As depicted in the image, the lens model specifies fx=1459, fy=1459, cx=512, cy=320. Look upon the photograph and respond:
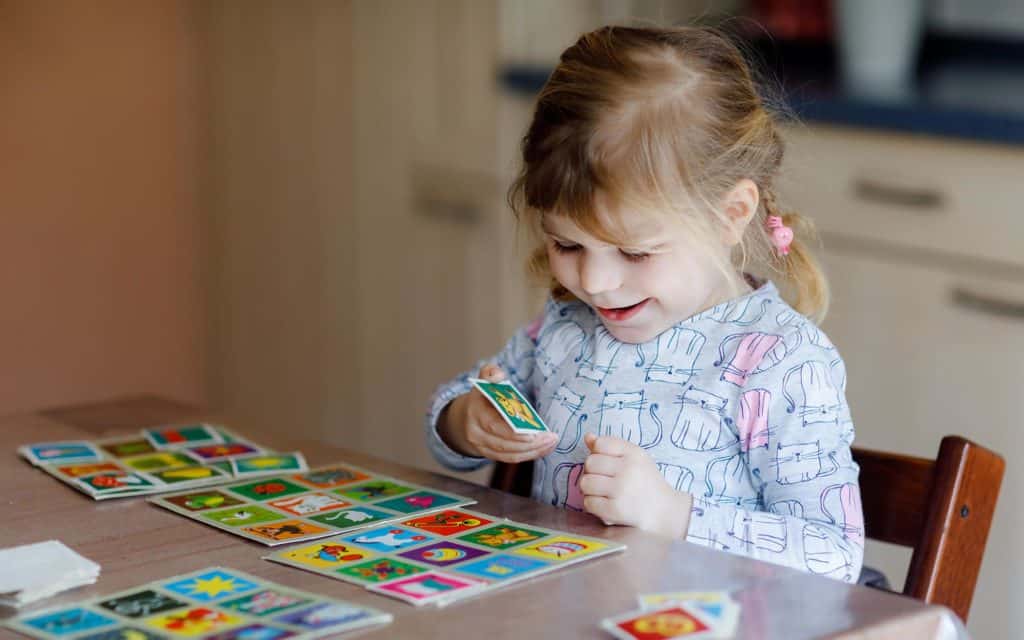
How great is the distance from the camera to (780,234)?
4.49 ft

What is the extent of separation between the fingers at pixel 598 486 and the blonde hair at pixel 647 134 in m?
0.22

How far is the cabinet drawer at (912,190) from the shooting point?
2.04m

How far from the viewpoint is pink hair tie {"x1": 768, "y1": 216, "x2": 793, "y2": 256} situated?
1.37 metres

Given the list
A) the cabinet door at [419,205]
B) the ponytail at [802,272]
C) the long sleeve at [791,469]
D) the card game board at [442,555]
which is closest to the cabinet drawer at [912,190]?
the ponytail at [802,272]

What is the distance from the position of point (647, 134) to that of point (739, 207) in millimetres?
124

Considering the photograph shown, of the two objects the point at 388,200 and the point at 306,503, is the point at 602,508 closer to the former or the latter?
the point at 306,503

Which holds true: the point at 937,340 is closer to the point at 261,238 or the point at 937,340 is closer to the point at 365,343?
the point at 365,343

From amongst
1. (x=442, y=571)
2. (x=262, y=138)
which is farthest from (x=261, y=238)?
(x=442, y=571)

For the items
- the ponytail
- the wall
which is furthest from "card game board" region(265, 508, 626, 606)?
the wall

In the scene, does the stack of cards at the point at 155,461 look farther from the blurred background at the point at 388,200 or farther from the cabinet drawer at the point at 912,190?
the blurred background at the point at 388,200

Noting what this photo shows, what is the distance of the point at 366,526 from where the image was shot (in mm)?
1102

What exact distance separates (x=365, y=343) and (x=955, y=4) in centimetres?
134

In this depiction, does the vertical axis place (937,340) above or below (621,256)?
below

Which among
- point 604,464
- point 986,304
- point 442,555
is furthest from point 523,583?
point 986,304
